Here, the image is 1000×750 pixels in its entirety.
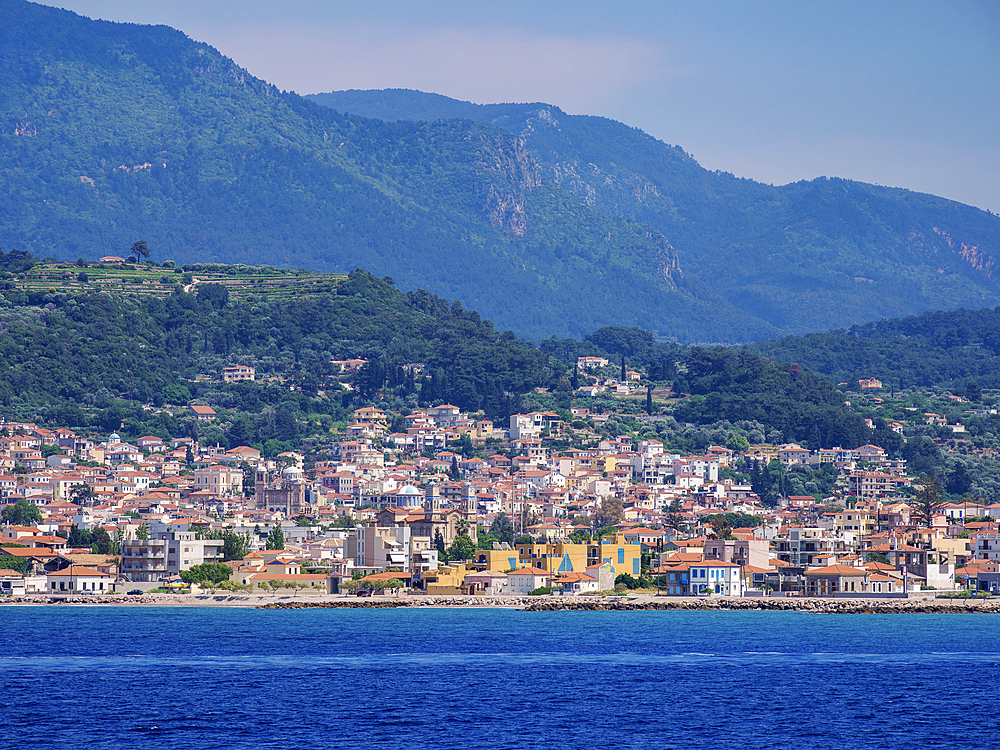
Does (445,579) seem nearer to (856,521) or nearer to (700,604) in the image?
(700,604)

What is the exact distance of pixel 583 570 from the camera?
99.9 m

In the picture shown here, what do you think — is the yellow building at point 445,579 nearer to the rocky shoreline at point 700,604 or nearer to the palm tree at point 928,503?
the rocky shoreline at point 700,604

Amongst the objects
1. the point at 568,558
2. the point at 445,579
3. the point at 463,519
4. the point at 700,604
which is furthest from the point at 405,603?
the point at 463,519

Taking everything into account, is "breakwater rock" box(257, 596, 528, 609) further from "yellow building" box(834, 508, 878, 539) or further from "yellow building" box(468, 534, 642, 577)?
"yellow building" box(834, 508, 878, 539)

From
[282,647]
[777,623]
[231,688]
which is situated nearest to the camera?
[231,688]

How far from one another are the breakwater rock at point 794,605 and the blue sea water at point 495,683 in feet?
20.1

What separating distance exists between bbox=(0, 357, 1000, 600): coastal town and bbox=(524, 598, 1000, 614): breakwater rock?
3213 mm

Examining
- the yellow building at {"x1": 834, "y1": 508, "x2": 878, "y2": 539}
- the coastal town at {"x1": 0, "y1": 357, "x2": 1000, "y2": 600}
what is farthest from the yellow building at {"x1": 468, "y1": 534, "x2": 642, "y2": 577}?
the yellow building at {"x1": 834, "y1": 508, "x2": 878, "y2": 539}

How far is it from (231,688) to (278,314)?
146235 mm

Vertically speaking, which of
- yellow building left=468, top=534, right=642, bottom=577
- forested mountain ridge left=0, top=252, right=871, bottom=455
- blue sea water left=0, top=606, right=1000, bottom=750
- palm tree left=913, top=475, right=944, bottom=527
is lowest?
blue sea water left=0, top=606, right=1000, bottom=750

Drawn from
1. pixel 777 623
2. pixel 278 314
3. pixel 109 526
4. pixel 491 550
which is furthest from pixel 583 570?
pixel 278 314

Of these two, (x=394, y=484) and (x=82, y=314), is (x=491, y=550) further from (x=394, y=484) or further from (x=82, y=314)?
(x=82, y=314)

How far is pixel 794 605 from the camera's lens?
89812mm

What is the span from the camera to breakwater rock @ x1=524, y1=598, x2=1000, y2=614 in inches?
3457
